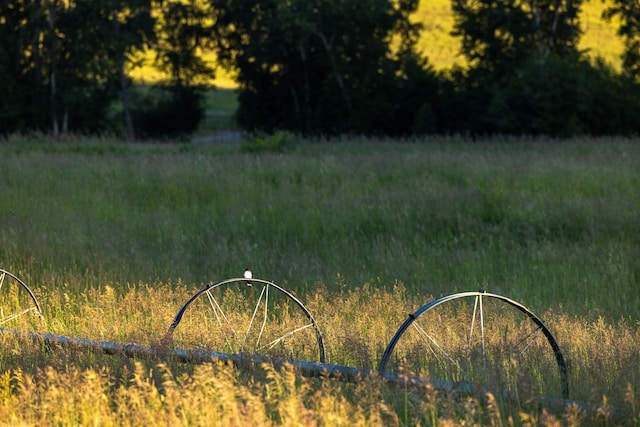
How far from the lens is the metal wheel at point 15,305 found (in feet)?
21.0

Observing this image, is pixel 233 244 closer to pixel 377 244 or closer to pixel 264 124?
pixel 377 244

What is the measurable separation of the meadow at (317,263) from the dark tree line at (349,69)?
62.6 feet

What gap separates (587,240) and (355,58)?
35451mm

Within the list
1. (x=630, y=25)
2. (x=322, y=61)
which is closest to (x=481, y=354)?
(x=630, y=25)

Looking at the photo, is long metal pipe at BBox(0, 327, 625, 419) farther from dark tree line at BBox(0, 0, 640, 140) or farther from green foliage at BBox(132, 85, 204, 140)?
green foliage at BBox(132, 85, 204, 140)

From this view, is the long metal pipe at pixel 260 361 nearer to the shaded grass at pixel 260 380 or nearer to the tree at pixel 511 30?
the shaded grass at pixel 260 380

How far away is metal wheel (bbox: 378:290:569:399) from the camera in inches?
159

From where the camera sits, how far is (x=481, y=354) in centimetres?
464

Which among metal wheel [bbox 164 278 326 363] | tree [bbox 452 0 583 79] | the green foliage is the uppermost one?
tree [bbox 452 0 583 79]

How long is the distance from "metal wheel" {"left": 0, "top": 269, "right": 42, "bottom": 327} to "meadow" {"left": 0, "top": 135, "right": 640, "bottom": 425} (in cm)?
14

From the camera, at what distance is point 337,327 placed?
19.3 ft

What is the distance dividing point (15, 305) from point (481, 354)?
13.6ft

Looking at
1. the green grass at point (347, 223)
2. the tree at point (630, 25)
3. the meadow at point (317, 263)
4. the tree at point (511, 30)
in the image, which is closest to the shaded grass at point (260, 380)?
the meadow at point (317, 263)

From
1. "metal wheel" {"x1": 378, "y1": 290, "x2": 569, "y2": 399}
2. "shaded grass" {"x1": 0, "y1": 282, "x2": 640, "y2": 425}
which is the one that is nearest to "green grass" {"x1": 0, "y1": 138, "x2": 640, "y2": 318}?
"shaded grass" {"x1": 0, "y1": 282, "x2": 640, "y2": 425}
